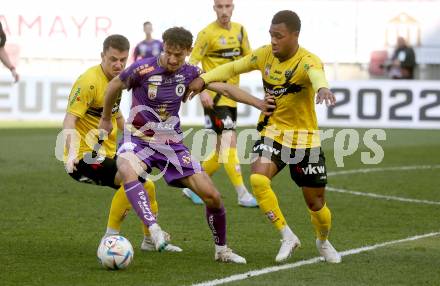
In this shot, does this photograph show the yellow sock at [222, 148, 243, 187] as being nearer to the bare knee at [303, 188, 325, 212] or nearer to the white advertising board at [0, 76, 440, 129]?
the bare knee at [303, 188, 325, 212]

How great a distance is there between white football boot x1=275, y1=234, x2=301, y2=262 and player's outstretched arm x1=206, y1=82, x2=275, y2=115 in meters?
1.11

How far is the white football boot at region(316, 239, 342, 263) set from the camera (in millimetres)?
9547

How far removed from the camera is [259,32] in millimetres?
34844

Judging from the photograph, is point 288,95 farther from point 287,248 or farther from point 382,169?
point 382,169

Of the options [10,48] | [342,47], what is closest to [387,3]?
[342,47]

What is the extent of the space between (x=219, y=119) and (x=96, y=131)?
393 centimetres

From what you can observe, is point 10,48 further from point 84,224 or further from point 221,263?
point 221,263

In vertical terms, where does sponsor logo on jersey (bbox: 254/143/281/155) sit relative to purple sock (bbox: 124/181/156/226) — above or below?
above

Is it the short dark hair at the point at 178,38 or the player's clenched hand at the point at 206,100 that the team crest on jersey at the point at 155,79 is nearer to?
the short dark hair at the point at 178,38

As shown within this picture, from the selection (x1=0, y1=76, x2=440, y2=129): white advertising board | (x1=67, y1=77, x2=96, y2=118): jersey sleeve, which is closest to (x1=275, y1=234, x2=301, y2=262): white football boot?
(x1=67, y1=77, x2=96, y2=118): jersey sleeve

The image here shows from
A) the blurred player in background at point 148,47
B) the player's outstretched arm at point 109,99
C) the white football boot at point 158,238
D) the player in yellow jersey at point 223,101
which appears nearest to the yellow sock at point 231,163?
the player in yellow jersey at point 223,101

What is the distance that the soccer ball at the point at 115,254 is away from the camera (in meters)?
9.01

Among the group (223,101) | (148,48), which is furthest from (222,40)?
(148,48)

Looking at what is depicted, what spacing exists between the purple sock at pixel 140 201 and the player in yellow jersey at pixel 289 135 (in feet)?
3.17
